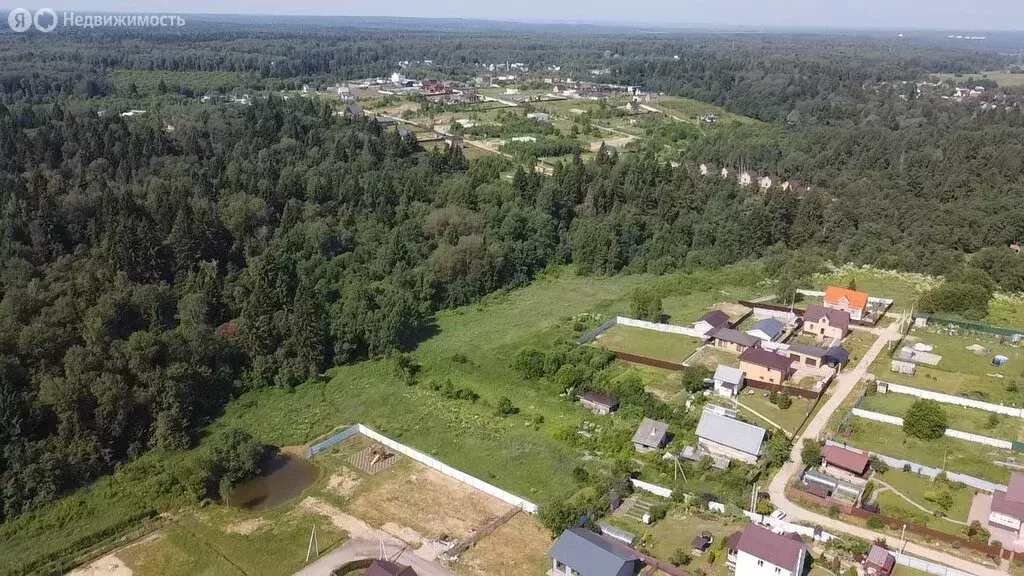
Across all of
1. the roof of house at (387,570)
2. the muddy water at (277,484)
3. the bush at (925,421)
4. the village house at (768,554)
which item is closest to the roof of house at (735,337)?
the bush at (925,421)

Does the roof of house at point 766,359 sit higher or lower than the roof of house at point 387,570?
higher

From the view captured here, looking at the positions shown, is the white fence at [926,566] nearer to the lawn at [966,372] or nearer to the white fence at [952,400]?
the white fence at [952,400]

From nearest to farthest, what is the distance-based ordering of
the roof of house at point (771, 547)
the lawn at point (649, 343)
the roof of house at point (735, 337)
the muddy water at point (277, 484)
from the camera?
the roof of house at point (771, 547) < the muddy water at point (277, 484) < the roof of house at point (735, 337) < the lawn at point (649, 343)

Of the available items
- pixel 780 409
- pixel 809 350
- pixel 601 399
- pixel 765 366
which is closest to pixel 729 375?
pixel 765 366

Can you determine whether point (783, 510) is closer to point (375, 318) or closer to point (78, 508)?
point (375, 318)

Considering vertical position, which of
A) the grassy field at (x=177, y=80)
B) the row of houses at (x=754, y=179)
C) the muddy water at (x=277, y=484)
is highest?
the grassy field at (x=177, y=80)

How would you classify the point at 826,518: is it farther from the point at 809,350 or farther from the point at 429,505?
the point at 429,505

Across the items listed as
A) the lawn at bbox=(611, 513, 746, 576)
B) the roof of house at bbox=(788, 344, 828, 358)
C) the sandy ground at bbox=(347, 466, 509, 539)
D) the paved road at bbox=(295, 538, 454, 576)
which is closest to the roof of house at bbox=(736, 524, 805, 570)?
the lawn at bbox=(611, 513, 746, 576)
